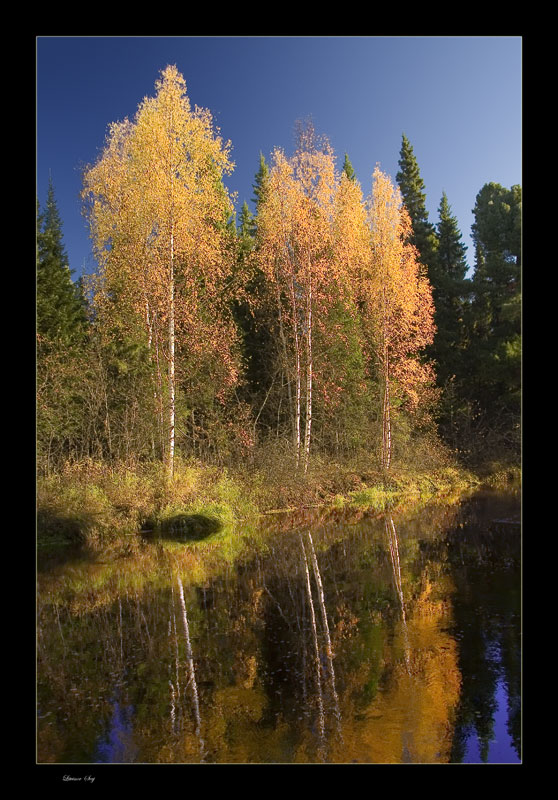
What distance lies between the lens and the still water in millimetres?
4402

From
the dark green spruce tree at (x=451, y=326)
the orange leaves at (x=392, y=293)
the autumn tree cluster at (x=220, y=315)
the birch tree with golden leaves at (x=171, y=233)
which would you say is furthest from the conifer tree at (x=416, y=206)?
the birch tree with golden leaves at (x=171, y=233)

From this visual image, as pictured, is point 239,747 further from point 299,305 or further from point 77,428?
point 299,305

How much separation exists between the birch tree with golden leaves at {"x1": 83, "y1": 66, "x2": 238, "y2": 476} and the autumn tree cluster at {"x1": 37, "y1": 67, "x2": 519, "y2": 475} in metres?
0.06

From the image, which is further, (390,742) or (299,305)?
(299,305)

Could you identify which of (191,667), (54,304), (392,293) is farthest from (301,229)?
(191,667)

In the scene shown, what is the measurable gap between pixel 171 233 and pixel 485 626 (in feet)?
41.4

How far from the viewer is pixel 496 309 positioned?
2883 cm

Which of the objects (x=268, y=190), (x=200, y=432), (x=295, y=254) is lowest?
(x=200, y=432)

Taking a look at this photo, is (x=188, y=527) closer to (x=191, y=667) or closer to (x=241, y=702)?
(x=191, y=667)

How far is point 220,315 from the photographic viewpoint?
61.8 ft
